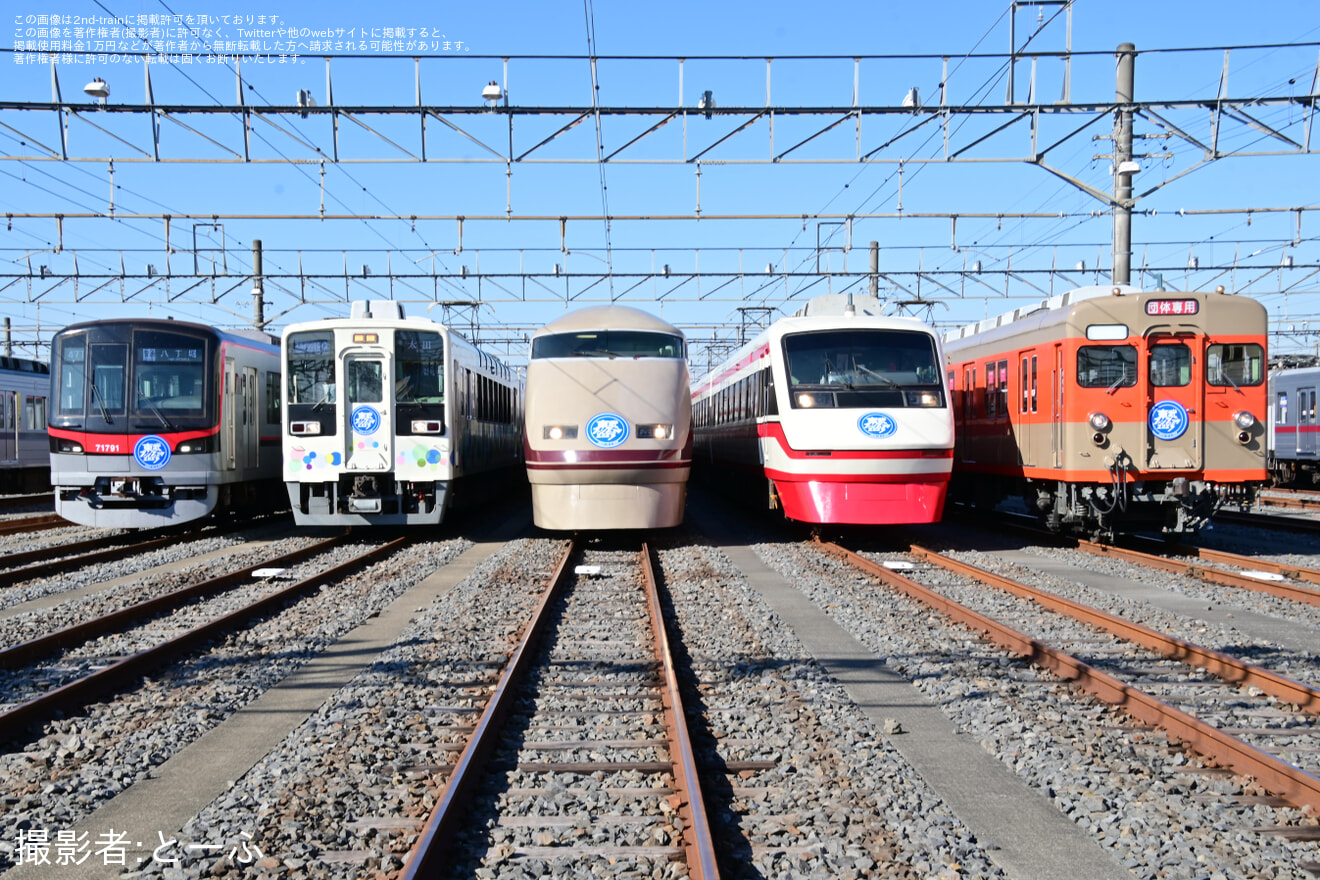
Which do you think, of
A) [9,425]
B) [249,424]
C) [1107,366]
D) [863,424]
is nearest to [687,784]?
[863,424]

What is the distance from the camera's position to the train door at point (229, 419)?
15461 mm

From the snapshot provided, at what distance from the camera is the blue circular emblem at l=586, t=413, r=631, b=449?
42.6 feet

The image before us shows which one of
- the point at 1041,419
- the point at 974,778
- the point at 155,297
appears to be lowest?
the point at 974,778

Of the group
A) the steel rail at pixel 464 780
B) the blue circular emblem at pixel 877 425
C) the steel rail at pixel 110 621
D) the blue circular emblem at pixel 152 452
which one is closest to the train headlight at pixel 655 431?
the blue circular emblem at pixel 877 425

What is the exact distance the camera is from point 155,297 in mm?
28594

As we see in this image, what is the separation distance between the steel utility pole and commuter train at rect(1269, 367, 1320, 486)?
13217 mm

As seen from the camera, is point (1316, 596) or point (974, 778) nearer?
point (974, 778)

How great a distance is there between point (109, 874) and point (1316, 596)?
9516 millimetres

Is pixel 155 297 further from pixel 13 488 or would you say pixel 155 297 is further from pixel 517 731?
pixel 517 731

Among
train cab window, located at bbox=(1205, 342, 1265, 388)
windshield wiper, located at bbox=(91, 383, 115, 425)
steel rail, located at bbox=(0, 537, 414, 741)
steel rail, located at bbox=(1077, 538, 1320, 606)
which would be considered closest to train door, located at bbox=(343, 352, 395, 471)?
windshield wiper, located at bbox=(91, 383, 115, 425)

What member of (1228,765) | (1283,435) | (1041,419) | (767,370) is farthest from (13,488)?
(1283,435)

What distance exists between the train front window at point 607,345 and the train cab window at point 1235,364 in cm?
654

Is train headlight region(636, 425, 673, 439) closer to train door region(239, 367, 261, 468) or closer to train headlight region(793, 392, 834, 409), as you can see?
train headlight region(793, 392, 834, 409)

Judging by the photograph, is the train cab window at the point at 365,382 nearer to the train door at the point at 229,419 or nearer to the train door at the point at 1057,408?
the train door at the point at 229,419
